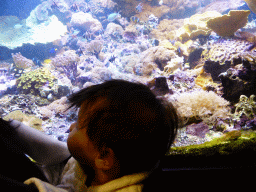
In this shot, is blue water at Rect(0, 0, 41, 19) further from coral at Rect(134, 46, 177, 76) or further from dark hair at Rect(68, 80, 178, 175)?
dark hair at Rect(68, 80, 178, 175)

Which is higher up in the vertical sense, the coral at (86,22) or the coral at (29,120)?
the coral at (86,22)

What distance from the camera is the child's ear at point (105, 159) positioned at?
0.78 meters

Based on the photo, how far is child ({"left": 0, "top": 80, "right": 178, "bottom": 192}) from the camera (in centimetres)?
77

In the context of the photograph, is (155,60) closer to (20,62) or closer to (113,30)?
(113,30)

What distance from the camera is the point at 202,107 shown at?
2.26 metres

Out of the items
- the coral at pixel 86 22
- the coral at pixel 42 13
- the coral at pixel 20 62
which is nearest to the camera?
the coral at pixel 20 62

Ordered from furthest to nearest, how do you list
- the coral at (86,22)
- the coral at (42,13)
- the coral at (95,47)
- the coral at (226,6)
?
the coral at (42,13) → the coral at (86,22) → the coral at (226,6) → the coral at (95,47)

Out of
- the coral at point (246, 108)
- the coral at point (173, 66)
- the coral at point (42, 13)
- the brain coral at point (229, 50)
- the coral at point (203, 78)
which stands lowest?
the coral at point (203, 78)

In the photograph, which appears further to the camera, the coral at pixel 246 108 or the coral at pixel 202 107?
the coral at pixel 202 107

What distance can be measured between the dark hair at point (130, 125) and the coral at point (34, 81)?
5325 millimetres

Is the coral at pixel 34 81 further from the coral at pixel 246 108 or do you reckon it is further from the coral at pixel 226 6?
the coral at pixel 226 6

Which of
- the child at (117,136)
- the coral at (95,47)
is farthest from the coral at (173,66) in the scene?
the coral at (95,47)

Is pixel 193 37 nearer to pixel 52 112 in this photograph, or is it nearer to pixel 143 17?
pixel 143 17

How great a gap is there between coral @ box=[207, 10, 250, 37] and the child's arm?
223 inches
